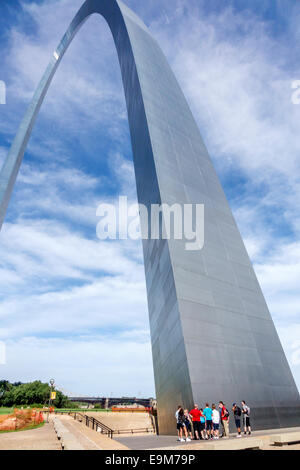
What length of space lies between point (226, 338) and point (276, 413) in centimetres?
385

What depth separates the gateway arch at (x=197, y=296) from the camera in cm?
1177

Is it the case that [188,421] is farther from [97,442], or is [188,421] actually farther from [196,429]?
[97,442]

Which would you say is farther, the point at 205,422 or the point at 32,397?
the point at 32,397

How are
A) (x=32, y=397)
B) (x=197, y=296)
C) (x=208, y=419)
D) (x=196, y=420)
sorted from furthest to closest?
1. (x=32, y=397)
2. (x=197, y=296)
3. (x=208, y=419)
4. (x=196, y=420)

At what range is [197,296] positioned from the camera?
42.5 feet

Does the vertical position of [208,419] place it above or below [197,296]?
below

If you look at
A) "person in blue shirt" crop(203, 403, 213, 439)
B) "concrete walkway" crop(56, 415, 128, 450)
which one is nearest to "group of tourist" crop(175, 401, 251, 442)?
"person in blue shirt" crop(203, 403, 213, 439)

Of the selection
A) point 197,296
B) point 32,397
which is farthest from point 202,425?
point 32,397

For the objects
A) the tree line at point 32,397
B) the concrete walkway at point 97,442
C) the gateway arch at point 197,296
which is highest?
the tree line at point 32,397

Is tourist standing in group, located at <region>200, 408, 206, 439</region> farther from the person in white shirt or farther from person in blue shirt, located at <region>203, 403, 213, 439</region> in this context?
the person in white shirt

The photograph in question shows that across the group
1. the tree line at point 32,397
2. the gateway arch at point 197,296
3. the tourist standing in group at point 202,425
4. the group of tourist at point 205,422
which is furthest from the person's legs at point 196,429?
the tree line at point 32,397

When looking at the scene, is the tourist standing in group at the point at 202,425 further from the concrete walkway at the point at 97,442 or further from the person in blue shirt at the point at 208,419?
the concrete walkway at the point at 97,442

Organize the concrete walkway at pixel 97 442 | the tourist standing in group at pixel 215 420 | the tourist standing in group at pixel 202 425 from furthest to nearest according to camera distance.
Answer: the tourist standing in group at pixel 202 425 → the tourist standing in group at pixel 215 420 → the concrete walkway at pixel 97 442

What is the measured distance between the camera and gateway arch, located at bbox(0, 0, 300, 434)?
38.6ft
